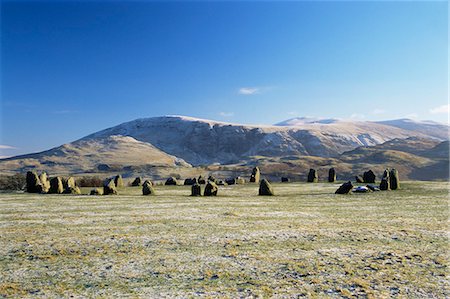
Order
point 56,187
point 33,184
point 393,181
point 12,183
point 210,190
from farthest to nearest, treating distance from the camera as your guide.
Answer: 1. point 12,183
2. point 33,184
3. point 56,187
4. point 393,181
5. point 210,190

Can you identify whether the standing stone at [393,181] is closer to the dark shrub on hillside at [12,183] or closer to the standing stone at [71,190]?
the standing stone at [71,190]

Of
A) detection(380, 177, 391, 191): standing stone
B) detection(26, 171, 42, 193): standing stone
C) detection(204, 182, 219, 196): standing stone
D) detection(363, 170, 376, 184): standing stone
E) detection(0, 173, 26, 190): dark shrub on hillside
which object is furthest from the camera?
detection(363, 170, 376, 184): standing stone

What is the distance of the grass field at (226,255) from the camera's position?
29.3ft

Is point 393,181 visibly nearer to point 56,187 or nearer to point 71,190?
point 71,190

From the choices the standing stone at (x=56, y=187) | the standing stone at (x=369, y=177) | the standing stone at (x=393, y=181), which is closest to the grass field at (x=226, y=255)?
the standing stone at (x=393, y=181)

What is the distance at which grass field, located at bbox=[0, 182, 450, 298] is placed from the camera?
8.95m

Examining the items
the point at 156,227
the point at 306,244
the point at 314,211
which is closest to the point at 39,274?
the point at 156,227

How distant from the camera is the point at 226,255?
1181cm

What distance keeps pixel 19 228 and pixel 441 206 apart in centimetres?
2650

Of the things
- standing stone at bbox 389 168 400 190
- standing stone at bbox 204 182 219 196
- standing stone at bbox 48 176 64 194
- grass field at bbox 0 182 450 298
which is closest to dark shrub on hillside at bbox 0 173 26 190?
standing stone at bbox 48 176 64 194

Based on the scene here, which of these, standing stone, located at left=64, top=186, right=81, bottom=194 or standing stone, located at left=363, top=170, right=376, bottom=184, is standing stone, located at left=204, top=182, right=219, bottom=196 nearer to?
standing stone, located at left=64, top=186, right=81, bottom=194

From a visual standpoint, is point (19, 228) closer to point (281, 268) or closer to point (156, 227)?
point (156, 227)

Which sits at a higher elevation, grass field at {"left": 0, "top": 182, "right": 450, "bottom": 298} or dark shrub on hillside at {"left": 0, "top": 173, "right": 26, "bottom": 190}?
dark shrub on hillside at {"left": 0, "top": 173, "right": 26, "bottom": 190}

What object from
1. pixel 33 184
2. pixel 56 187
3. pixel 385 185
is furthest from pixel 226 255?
pixel 33 184
